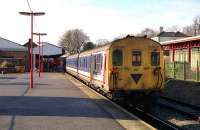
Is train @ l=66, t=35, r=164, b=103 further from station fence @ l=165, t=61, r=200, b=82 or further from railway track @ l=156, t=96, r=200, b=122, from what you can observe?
station fence @ l=165, t=61, r=200, b=82

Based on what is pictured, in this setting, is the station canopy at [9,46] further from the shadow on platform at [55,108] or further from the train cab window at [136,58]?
the train cab window at [136,58]

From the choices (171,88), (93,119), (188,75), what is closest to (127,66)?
(93,119)

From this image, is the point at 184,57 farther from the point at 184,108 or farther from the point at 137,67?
the point at 137,67

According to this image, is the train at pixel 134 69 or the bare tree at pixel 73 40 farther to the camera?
the bare tree at pixel 73 40

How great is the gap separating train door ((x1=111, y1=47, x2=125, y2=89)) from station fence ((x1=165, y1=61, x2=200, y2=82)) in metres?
11.9

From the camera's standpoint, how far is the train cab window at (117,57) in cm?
1962

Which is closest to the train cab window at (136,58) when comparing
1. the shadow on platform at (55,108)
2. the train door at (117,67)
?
the train door at (117,67)

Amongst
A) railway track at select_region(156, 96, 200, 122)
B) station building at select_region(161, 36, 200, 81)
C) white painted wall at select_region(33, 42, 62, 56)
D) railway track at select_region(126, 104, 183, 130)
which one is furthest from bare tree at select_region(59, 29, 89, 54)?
railway track at select_region(126, 104, 183, 130)

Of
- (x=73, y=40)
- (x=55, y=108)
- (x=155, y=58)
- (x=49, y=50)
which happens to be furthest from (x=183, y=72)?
(x=73, y=40)

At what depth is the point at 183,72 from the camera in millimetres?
33938

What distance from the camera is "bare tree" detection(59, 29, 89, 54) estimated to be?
447 ft

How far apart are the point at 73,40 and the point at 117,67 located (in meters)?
120

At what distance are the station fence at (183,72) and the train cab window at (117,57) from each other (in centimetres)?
1189

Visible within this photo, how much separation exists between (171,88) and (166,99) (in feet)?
8.92
